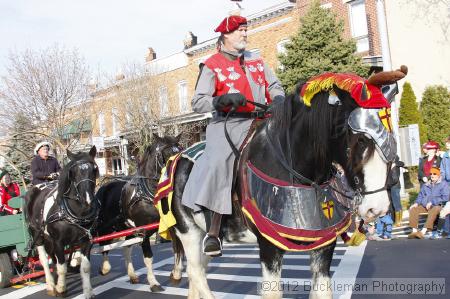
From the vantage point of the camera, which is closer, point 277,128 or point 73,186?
point 277,128

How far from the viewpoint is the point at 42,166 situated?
9312mm

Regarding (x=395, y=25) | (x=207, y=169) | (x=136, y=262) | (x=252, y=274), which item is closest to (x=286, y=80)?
(x=395, y=25)

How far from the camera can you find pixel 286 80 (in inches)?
751

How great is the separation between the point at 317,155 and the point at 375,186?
1.94 feet

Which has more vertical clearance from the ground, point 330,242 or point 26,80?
point 26,80

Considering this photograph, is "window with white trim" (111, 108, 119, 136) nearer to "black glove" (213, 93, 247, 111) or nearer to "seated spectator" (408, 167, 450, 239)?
"seated spectator" (408, 167, 450, 239)

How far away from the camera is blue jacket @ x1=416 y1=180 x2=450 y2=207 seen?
10047 millimetres

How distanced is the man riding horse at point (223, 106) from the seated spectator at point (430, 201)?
23.5ft

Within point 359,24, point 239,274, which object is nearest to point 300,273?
point 239,274

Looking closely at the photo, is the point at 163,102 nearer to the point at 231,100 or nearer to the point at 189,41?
the point at 189,41

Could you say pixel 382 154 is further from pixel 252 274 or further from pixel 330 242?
pixel 252 274

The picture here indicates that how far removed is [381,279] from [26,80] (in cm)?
2154

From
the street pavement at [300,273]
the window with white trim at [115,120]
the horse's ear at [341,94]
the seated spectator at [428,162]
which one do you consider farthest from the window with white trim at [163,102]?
the horse's ear at [341,94]

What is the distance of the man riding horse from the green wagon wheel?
6088mm
